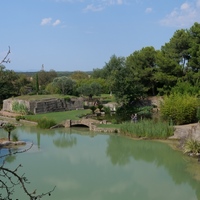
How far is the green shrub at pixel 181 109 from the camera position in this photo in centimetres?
1981

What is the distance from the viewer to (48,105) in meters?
29.0

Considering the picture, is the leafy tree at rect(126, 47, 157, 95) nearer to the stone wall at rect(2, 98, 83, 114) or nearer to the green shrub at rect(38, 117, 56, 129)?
the stone wall at rect(2, 98, 83, 114)

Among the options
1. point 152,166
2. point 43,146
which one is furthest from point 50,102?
point 152,166

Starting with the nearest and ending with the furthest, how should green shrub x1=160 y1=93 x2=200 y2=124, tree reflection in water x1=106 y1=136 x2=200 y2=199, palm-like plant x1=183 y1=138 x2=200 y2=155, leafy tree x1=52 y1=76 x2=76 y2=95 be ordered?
tree reflection in water x1=106 y1=136 x2=200 y2=199 < palm-like plant x1=183 y1=138 x2=200 y2=155 < green shrub x1=160 y1=93 x2=200 y2=124 < leafy tree x1=52 y1=76 x2=76 y2=95

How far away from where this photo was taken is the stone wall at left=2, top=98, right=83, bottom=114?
2825 centimetres

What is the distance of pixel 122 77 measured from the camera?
24.8 m

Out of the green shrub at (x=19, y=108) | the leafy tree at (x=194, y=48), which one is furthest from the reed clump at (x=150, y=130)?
the green shrub at (x=19, y=108)

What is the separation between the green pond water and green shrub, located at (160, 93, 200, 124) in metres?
3.49

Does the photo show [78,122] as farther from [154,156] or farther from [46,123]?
[154,156]

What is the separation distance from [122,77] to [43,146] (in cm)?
980

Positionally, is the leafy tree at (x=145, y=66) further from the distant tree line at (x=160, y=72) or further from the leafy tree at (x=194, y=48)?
the leafy tree at (x=194, y=48)

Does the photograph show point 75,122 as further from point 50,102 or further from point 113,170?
point 113,170

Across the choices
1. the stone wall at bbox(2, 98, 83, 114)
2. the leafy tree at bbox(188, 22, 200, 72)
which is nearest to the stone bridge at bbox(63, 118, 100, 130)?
the stone wall at bbox(2, 98, 83, 114)

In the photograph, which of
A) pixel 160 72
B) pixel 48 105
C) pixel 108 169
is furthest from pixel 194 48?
pixel 108 169
